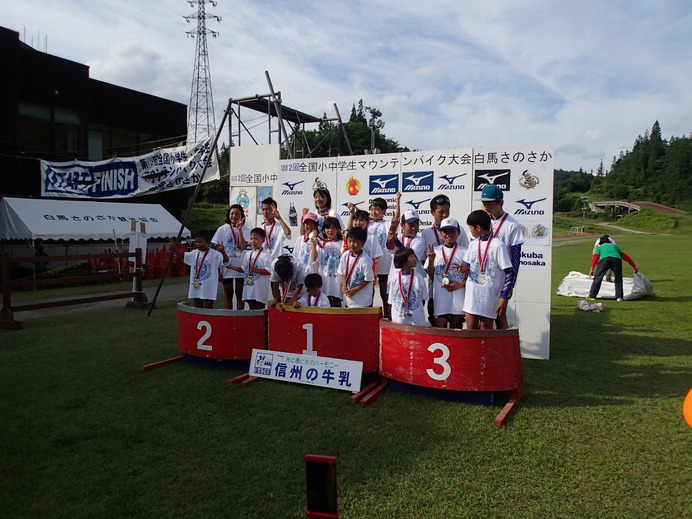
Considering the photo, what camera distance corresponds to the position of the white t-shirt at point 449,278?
5.38 meters

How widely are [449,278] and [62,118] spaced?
19317mm

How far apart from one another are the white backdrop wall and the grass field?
0.94 metres

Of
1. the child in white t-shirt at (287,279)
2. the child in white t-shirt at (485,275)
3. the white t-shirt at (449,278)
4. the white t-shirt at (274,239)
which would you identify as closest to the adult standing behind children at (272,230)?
the white t-shirt at (274,239)

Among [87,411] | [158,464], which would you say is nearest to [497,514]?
[158,464]

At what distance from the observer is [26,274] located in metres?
15.6

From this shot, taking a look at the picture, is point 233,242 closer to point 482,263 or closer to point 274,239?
point 274,239

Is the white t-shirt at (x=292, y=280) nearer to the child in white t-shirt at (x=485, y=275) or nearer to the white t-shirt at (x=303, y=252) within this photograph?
the white t-shirt at (x=303, y=252)

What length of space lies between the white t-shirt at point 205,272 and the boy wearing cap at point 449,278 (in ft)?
9.96

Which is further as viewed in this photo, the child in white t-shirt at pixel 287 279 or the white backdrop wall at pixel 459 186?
the white backdrop wall at pixel 459 186

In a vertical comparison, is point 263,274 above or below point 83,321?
above

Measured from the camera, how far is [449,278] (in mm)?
5355

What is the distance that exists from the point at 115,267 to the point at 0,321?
923cm

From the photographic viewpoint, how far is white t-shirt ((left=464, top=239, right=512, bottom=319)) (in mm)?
4883

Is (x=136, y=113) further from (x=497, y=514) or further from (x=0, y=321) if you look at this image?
(x=497, y=514)
